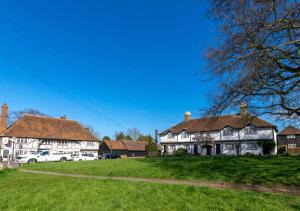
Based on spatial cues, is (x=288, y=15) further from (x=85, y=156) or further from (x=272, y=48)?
(x=85, y=156)

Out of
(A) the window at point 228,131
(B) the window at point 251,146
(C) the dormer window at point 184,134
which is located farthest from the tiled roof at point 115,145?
(B) the window at point 251,146

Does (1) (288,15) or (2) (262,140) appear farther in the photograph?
(2) (262,140)

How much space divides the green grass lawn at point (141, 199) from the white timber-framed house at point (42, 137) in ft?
131

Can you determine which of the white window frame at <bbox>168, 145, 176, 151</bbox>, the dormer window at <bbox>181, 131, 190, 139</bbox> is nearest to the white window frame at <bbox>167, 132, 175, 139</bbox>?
the white window frame at <bbox>168, 145, 176, 151</bbox>

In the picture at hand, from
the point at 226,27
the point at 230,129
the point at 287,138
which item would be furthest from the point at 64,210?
the point at 287,138

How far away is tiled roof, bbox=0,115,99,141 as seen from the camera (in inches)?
1932

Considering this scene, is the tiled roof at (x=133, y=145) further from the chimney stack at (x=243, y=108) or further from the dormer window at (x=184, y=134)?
the chimney stack at (x=243, y=108)

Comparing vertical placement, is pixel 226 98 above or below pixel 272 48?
below

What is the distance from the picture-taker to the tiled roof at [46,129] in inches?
1932

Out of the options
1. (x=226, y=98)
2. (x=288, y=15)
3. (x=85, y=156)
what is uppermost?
(x=288, y=15)

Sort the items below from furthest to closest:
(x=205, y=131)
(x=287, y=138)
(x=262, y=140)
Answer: (x=287, y=138)
(x=205, y=131)
(x=262, y=140)

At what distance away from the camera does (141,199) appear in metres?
7.73

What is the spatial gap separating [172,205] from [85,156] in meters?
42.6

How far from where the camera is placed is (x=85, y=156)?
46.9 metres
